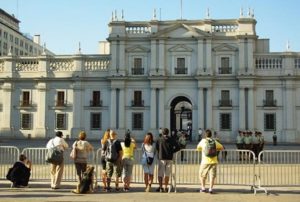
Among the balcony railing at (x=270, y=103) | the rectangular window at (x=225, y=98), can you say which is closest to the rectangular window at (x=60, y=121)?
the rectangular window at (x=225, y=98)

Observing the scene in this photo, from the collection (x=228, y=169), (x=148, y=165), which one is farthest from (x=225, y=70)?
(x=148, y=165)

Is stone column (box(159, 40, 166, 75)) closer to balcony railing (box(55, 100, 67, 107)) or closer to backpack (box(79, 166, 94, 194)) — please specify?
balcony railing (box(55, 100, 67, 107))

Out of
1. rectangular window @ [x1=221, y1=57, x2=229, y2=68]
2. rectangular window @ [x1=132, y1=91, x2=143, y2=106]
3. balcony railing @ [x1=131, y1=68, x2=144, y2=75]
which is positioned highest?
rectangular window @ [x1=221, y1=57, x2=229, y2=68]

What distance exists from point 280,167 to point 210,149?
3992 millimetres

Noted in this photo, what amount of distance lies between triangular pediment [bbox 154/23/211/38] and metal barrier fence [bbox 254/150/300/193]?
33.7 metres

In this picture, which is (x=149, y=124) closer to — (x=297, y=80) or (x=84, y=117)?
(x=84, y=117)

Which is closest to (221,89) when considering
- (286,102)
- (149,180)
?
(286,102)

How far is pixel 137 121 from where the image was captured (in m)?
50.1

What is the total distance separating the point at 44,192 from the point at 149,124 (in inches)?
1432

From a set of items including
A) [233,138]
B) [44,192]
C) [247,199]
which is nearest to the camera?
[247,199]

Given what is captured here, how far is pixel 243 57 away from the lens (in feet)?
161

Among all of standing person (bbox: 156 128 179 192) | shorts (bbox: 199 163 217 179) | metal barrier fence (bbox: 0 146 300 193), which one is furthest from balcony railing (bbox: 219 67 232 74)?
shorts (bbox: 199 163 217 179)

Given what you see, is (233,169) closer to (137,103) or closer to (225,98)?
(225,98)

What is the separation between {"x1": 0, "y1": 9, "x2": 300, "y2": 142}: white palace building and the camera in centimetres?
4878
